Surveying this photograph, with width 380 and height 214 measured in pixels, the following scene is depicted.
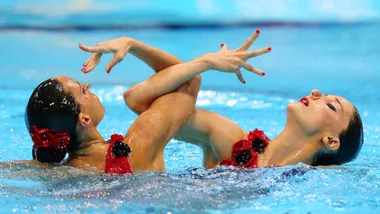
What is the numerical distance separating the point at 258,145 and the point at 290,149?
16 cm

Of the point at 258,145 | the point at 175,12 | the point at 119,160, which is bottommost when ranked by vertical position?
the point at 119,160

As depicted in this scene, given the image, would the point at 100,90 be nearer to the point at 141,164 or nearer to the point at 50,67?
the point at 50,67

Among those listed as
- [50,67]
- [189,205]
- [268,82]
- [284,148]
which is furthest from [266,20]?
[189,205]

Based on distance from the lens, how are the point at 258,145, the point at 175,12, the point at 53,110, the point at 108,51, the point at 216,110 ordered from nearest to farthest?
Result: the point at 53,110, the point at 108,51, the point at 258,145, the point at 216,110, the point at 175,12

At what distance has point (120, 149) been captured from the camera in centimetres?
319

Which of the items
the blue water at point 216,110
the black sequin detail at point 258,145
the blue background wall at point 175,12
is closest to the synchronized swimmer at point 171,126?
the black sequin detail at point 258,145

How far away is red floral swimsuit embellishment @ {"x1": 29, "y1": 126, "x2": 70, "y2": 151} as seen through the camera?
3.14 m

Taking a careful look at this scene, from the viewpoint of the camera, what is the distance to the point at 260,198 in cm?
315

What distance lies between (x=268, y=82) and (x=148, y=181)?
406cm

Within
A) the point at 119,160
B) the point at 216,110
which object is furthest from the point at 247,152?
the point at 216,110

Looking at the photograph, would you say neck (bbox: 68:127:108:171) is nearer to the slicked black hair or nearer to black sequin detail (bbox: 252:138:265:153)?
the slicked black hair

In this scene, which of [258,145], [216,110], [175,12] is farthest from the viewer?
[175,12]

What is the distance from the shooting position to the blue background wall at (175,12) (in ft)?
30.1

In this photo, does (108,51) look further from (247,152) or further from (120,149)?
(247,152)
